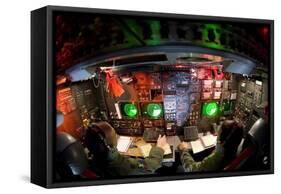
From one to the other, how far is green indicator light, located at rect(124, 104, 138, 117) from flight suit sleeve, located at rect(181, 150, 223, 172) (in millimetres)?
558

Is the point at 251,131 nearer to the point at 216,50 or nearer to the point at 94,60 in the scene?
the point at 216,50

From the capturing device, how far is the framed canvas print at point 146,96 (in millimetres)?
5922

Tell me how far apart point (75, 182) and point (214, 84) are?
4.99 ft

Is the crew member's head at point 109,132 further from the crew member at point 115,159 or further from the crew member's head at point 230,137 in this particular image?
the crew member's head at point 230,137

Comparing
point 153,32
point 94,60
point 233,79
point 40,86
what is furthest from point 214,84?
point 40,86

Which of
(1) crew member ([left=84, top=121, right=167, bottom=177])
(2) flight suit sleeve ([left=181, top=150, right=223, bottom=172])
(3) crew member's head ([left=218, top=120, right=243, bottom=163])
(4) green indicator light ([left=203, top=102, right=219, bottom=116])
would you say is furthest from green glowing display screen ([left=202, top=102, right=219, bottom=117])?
(1) crew member ([left=84, top=121, right=167, bottom=177])

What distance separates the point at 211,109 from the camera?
6.65 meters

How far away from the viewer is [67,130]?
19.5ft

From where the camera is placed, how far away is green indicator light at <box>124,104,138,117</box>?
20.6 ft

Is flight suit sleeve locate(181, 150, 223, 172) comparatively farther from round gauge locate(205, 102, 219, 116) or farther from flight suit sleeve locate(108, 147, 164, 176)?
round gauge locate(205, 102, 219, 116)

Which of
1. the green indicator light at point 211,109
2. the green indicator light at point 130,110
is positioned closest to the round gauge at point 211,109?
the green indicator light at point 211,109

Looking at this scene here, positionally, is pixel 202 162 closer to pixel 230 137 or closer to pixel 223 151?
pixel 223 151

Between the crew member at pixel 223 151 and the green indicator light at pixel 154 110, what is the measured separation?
15.9 inches

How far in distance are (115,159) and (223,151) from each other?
1058 millimetres
